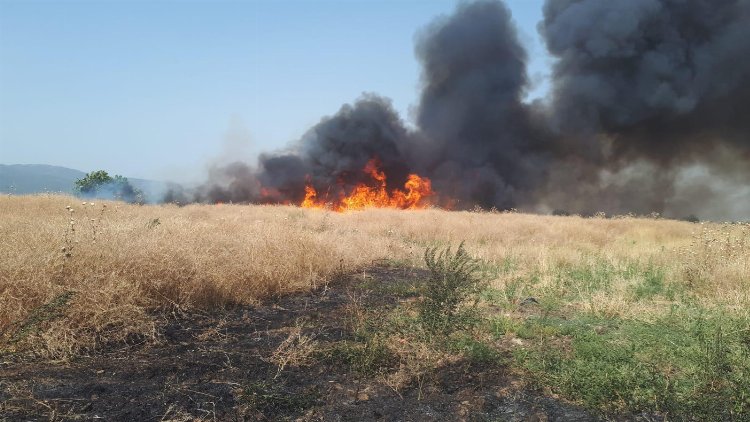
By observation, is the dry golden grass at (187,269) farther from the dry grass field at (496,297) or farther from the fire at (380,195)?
the fire at (380,195)

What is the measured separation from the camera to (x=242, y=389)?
13.0 feet

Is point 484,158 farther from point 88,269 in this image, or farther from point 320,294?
point 88,269

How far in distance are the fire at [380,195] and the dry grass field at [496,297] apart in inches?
969

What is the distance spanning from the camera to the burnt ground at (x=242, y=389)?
141 inches

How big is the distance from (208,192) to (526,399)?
135 feet

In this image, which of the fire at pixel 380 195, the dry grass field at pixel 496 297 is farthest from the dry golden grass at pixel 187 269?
the fire at pixel 380 195

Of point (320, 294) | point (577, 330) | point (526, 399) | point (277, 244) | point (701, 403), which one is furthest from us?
point (277, 244)

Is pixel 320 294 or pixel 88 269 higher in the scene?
pixel 88 269

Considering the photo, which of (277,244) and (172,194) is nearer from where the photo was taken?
(277,244)

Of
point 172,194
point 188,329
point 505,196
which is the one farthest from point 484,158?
point 188,329

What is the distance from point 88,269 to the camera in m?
5.30

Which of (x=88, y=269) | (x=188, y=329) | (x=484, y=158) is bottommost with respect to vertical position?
(x=188, y=329)

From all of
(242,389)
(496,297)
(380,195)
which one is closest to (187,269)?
(242,389)

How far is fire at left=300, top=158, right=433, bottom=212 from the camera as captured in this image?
116 ft
